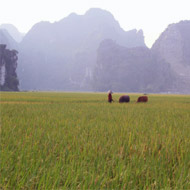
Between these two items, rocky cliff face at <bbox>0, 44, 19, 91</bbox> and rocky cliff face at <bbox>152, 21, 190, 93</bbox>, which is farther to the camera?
rocky cliff face at <bbox>152, 21, 190, 93</bbox>

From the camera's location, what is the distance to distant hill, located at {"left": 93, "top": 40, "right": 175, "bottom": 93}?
550 ft

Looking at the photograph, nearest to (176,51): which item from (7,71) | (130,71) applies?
(130,71)

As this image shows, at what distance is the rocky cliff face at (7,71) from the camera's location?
89.3 meters

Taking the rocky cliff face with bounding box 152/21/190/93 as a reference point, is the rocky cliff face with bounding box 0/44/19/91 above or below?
below

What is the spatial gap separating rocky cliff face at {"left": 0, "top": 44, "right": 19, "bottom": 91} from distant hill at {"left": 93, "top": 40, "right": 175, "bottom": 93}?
81.2 metres

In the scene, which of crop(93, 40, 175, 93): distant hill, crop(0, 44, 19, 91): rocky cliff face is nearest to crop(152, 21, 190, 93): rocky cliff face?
crop(93, 40, 175, 93): distant hill

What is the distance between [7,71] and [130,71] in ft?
336

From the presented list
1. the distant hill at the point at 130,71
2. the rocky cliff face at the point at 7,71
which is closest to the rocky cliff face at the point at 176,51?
the distant hill at the point at 130,71

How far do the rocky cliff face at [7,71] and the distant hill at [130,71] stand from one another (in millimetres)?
81173

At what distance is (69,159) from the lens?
2.49 m

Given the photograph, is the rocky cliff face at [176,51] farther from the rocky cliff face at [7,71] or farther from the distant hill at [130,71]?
Answer: the rocky cliff face at [7,71]

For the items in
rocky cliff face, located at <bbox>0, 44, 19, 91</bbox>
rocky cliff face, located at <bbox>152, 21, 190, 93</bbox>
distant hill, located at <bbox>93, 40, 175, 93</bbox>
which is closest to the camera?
rocky cliff face, located at <bbox>0, 44, 19, 91</bbox>

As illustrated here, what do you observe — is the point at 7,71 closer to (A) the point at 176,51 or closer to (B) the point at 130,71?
(B) the point at 130,71

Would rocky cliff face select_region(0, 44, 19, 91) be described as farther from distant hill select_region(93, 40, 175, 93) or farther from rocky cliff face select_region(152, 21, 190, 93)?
rocky cliff face select_region(152, 21, 190, 93)
